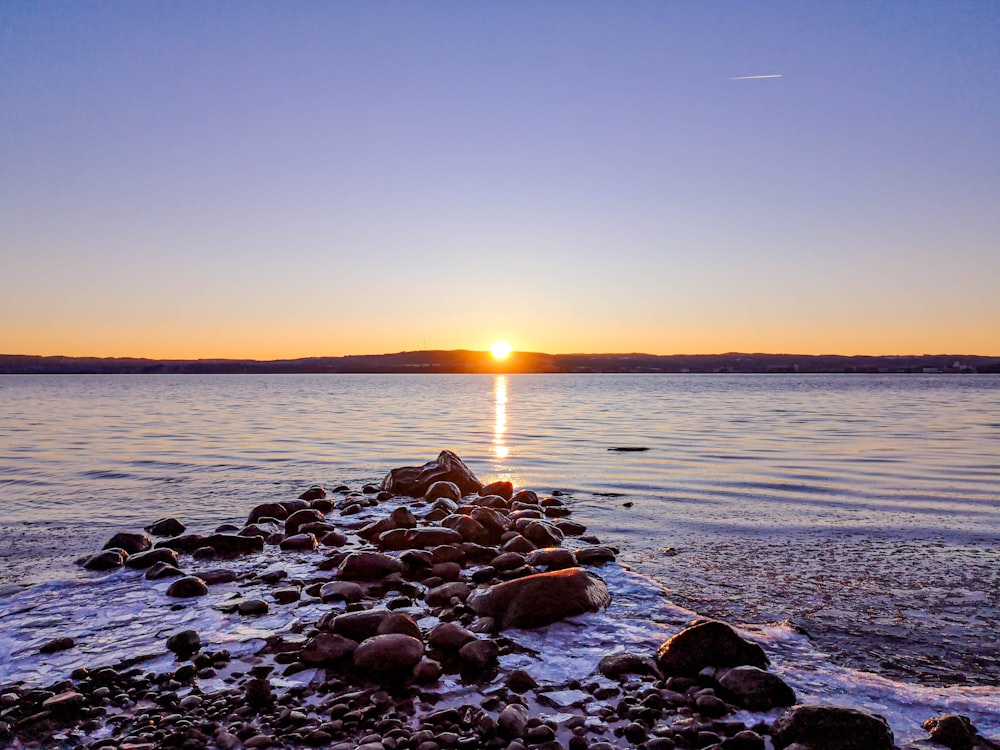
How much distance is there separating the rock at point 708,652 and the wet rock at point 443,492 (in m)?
7.74

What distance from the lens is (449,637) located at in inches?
207

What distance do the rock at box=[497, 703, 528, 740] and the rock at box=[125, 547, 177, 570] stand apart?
17.6 ft

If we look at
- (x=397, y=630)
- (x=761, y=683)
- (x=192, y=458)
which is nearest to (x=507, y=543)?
(x=397, y=630)

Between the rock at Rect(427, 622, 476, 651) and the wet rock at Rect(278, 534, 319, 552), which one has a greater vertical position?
the rock at Rect(427, 622, 476, 651)

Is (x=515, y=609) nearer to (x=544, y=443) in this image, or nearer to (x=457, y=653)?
(x=457, y=653)

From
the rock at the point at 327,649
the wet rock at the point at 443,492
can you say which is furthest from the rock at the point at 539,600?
the wet rock at the point at 443,492

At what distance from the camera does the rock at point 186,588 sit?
6574mm

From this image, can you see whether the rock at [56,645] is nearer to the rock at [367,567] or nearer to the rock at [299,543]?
the rock at [367,567]

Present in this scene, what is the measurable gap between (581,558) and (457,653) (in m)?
3.25

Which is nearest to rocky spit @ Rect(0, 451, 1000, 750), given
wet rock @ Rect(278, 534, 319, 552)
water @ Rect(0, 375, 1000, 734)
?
water @ Rect(0, 375, 1000, 734)

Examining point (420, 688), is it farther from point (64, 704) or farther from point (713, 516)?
point (713, 516)

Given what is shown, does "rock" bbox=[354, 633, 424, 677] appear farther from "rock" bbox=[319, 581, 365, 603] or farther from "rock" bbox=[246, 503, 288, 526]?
"rock" bbox=[246, 503, 288, 526]

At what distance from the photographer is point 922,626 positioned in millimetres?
5738

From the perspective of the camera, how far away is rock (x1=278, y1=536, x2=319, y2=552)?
28.6 feet
